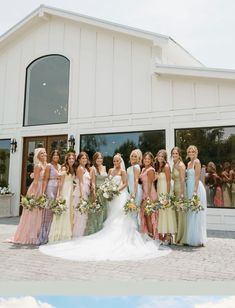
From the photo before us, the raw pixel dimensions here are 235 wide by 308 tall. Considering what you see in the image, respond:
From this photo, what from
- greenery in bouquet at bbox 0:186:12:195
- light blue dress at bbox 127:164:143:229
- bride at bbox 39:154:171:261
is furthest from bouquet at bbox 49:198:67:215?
greenery in bouquet at bbox 0:186:12:195

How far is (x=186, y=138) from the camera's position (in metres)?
8.23

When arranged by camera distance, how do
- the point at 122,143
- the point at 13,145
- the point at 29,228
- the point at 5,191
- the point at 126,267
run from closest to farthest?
the point at 126,267 < the point at 29,228 < the point at 122,143 < the point at 5,191 < the point at 13,145

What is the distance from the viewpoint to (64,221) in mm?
6223

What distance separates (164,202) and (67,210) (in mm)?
1942

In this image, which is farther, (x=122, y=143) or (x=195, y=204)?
(x=122, y=143)

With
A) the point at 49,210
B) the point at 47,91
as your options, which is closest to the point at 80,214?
the point at 49,210

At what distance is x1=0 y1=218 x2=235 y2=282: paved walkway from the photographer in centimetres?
390

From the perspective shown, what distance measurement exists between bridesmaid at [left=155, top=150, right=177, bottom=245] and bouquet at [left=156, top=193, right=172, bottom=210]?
0.40 ft

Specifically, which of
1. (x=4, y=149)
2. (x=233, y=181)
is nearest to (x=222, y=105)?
(x=233, y=181)

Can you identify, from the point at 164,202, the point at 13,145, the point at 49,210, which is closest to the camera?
the point at 164,202

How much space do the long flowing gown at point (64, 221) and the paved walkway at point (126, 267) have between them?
651mm

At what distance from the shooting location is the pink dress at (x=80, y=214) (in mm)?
6207

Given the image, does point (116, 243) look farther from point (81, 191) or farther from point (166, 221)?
point (81, 191)

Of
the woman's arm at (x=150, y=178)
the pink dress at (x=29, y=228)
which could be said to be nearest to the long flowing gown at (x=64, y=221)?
the pink dress at (x=29, y=228)
